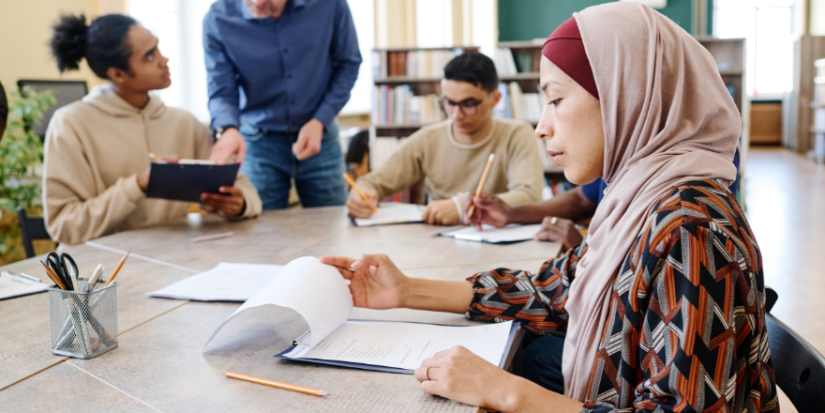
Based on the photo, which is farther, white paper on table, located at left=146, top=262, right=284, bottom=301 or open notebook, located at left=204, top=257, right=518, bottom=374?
white paper on table, located at left=146, top=262, right=284, bottom=301

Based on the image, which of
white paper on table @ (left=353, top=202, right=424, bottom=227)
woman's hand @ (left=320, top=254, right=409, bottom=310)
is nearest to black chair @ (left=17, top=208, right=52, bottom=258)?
white paper on table @ (left=353, top=202, right=424, bottom=227)

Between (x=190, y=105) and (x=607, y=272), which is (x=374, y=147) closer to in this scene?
(x=190, y=105)

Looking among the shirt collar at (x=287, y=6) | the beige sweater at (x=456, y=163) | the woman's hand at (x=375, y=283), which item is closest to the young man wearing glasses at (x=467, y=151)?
the beige sweater at (x=456, y=163)

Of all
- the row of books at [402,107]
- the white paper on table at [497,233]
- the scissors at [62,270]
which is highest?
the row of books at [402,107]

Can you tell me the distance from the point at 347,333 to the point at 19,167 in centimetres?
284

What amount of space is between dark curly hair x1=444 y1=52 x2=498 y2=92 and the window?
10.3 m

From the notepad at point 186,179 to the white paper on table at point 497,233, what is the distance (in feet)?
2.34

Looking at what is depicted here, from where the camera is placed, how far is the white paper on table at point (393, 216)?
6.54 feet

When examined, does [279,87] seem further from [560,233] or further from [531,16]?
[531,16]

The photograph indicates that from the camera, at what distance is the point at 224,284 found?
1274mm

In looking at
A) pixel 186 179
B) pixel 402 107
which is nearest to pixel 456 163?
pixel 186 179

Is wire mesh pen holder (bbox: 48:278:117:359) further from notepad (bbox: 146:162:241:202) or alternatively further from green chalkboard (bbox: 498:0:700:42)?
green chalkboard (bbox: 498:0:700:42)

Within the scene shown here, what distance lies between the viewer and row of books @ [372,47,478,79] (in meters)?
4.70

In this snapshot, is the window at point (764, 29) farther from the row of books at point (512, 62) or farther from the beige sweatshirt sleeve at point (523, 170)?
the beige sweatshirt sleeve at point (523, 170)
